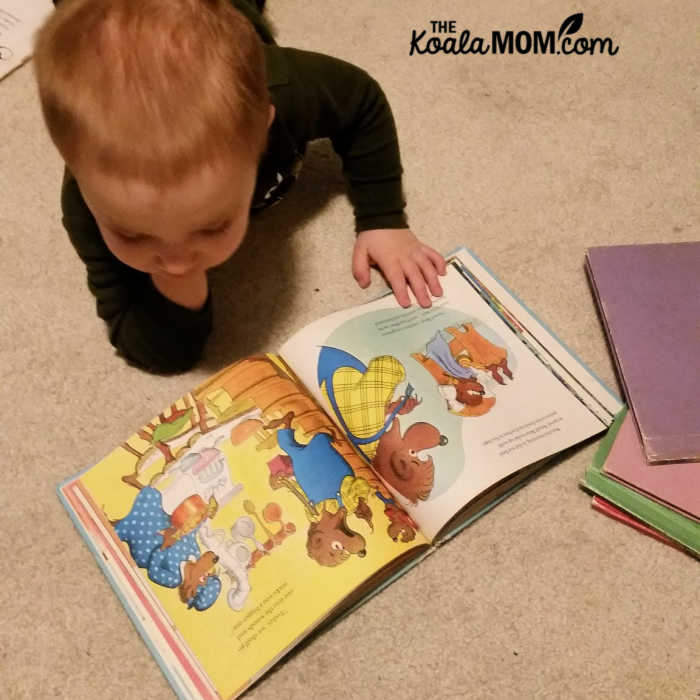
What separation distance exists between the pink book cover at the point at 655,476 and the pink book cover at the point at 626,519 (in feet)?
0.09

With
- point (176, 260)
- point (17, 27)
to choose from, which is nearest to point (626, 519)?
point (176, 260)

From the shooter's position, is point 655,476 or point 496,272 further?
point 496,272

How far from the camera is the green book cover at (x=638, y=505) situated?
2.02 feet

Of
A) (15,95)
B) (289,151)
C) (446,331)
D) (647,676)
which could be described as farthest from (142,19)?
(647,676)

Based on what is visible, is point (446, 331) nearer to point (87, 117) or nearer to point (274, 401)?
point (274, 401)

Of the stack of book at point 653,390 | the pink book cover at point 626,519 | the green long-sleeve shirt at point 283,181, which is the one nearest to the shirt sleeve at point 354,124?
the green long-sleeve shirt at point 283,181

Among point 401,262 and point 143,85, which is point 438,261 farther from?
point 143,85

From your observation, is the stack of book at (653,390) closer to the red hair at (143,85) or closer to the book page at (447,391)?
the book page at (447,391)

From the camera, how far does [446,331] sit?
2.31ft

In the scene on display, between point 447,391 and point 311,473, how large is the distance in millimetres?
142

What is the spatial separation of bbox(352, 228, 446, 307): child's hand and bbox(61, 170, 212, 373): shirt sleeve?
0.54ft

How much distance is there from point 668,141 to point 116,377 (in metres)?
0.64

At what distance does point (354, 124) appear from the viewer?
0.75 metres

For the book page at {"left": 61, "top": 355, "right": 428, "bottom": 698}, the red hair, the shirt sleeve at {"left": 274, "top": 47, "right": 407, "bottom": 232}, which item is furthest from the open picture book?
the red hair
